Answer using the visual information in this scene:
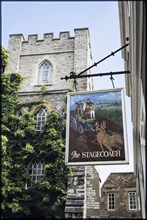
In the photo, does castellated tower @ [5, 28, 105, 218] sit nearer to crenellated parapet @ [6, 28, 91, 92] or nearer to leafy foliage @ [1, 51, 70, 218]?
crenellated parapet @ [6, 28, 91, 92]

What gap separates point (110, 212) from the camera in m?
24.4

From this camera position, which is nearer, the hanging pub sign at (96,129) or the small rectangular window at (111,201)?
the hanging pub sign at (96,129)

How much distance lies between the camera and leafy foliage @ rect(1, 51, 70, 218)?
1506 centimetres

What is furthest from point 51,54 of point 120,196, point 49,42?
point 120,196

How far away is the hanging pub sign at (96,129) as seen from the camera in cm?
752

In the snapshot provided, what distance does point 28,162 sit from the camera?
16.7 meters

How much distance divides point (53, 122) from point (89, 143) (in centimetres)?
966

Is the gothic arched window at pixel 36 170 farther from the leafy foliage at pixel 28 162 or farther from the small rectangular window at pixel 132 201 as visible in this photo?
the small rectangular window at pixel 132 201

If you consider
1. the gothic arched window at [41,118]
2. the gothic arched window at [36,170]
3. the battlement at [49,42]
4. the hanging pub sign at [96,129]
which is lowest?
the gothic arched window at [36,170]

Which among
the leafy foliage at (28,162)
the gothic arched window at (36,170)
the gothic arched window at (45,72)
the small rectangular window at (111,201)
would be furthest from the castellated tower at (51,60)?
the small rectangular window at (111,201)

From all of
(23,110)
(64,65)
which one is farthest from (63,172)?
(64,65)

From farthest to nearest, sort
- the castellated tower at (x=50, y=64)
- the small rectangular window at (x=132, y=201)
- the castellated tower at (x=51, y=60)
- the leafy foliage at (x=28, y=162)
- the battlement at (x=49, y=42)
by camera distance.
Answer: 1. the small rectangular window at (x=132, y=201)
2. the battlement at (x=49, y=42)
3. the castellated tower at (x=51, y=60)
4. the castellated tower at (x=50, y=64)
5. the leafy foliage at (x=28, y=162)

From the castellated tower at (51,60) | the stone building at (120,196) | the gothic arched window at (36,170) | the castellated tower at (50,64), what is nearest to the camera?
the gothic arched window at (36,170)

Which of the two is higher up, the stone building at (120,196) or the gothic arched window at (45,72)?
the gothic arched window at (45,72)
